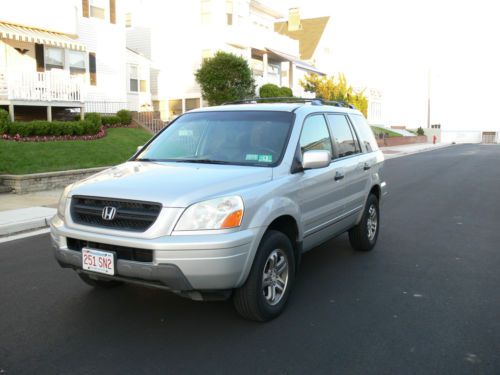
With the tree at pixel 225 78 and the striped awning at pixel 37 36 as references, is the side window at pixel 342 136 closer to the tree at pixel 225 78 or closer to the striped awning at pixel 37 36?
the striped awning at pixel 37 36

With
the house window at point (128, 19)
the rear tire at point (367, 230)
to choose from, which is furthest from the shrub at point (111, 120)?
the rear tire at point (367, 230)

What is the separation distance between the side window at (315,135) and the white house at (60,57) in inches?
607

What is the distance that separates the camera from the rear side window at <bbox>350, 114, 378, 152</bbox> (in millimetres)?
6684

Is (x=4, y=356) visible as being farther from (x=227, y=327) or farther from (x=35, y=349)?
(x=227, y=327)

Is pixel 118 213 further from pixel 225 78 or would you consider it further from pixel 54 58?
pixel 225 78

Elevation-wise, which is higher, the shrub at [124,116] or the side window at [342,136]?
the shrub at [124,116]

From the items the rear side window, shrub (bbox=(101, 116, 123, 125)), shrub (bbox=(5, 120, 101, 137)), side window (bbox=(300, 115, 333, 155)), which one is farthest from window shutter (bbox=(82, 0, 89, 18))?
side window (bbox=(300, 115, 333, 155))

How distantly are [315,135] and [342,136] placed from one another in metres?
0.84

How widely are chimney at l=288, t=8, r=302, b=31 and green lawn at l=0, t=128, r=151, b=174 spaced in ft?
129

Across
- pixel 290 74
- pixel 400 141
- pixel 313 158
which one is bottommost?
pixel 400 141

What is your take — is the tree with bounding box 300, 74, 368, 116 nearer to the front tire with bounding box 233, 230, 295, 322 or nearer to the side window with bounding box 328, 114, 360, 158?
the side window with bounding box 328, 114, 360, 158

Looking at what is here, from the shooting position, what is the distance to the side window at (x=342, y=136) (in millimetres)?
5855

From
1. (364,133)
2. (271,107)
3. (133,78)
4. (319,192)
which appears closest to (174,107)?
(133,78)

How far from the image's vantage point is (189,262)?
3.73 metres
